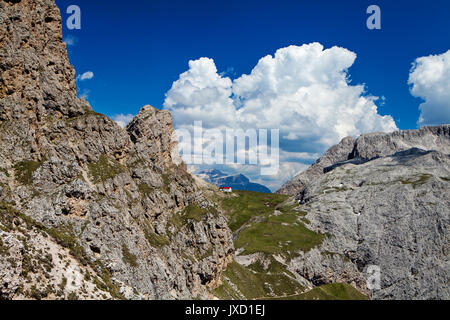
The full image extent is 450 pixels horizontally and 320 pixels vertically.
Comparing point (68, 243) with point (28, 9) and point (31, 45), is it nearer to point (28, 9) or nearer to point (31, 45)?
point (31, 45)

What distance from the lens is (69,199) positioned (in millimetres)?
83438

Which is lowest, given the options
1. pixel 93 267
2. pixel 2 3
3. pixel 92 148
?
pixel 93 267

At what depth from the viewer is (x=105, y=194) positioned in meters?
100

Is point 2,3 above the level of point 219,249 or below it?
above

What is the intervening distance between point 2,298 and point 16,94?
79126 mm

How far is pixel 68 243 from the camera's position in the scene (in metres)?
57.6

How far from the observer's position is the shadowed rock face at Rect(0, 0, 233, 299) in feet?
162

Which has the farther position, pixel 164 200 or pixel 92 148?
pixel 164 200

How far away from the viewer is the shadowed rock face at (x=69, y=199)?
162 ft
